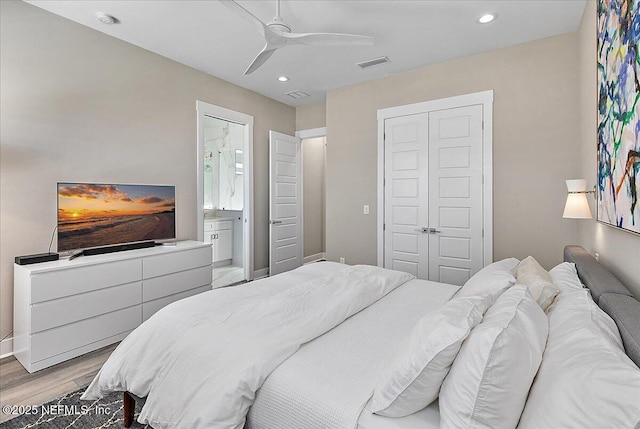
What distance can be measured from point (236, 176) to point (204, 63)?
2.42 m

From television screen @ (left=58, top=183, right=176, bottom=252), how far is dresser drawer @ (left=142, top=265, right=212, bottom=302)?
53 centimetres

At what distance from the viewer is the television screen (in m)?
2.88

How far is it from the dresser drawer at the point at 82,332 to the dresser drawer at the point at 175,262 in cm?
35

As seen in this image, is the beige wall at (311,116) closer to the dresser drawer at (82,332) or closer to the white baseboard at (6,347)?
the dresser drawer at (82,332)

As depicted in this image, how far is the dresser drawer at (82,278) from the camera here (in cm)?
240

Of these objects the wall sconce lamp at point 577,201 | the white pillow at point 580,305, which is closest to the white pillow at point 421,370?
the white pillow at point 580,305

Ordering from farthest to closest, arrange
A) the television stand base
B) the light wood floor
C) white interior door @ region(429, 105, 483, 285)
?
1. white interior door @ region(429, 105, 483, 285)
2. the television stand base
3. the light wood floor

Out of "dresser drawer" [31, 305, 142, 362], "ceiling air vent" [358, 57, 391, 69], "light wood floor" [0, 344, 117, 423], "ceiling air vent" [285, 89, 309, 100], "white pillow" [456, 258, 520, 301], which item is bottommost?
"light wood floor" [0, 344, 117, 423]

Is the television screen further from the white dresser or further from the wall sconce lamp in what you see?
the wall sconce lamp

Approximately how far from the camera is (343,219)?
182 inches

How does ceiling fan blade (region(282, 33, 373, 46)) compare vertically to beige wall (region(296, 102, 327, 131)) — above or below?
below

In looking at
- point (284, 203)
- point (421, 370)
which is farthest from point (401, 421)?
point (284, 203)

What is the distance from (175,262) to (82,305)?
0.87 meters

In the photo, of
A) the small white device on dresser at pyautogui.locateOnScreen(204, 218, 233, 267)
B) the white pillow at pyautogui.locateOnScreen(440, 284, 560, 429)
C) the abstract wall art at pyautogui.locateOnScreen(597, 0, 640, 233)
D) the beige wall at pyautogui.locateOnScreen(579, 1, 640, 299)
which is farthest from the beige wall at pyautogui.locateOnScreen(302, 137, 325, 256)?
the white pillow at pyautogui.locateOnScreen(440, 284, 560, 429)
